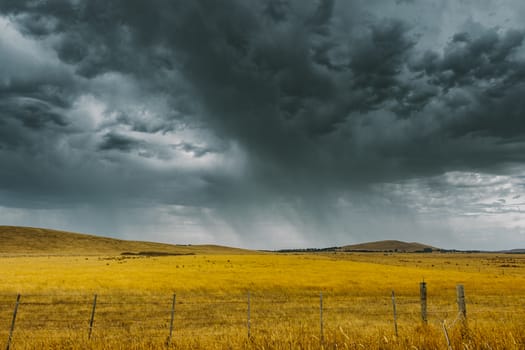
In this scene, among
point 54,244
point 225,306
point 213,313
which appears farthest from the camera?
point 54,244

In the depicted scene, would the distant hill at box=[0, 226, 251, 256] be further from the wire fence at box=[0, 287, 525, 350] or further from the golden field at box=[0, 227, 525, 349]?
the wire fence at box=[0, 287, 525, 350]

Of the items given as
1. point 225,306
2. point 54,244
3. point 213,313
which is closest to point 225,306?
point 225,306

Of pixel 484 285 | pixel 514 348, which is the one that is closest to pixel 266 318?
pixel 514 348

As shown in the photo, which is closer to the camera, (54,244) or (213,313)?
(213,313)

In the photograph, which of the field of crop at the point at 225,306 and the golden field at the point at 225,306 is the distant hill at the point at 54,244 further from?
the field of crop at the point at 225,306

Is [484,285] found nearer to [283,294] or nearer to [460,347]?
[283,294]

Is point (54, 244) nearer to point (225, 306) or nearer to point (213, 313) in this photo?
point (225, 306)

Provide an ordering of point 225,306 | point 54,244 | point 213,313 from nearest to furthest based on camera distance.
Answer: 1. point 213,313
2. point 225,306
3. point 54,244

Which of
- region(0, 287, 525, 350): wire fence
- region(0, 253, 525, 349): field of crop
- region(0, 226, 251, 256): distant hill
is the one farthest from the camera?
region(0, 226, 251, 256): distant hill

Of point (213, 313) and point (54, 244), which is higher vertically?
point (54, 244)

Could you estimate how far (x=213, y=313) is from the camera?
24562mm

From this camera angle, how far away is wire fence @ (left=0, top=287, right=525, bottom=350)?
19.3m

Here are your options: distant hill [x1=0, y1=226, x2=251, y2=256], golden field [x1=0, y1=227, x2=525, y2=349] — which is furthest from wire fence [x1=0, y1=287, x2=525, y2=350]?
distant hill [x1=0, y1=226, x2=251, y2=256]

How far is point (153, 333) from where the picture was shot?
18.4m
